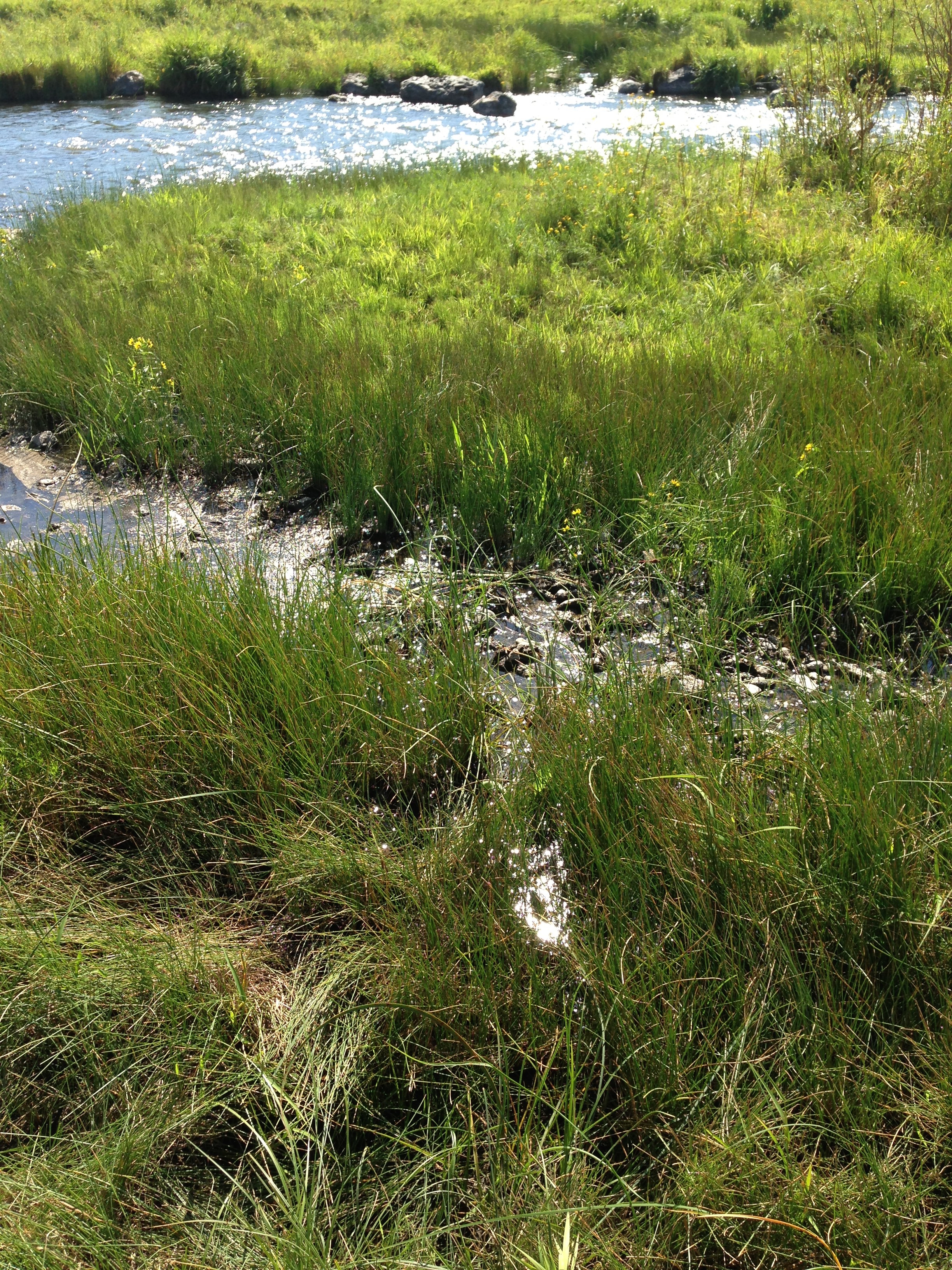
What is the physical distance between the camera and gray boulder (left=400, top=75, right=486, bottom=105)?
71.2 feet

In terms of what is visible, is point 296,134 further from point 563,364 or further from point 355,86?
point 563,364

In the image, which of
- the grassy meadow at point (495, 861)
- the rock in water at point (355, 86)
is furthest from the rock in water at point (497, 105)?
the grassy meadow at point (495, 861)

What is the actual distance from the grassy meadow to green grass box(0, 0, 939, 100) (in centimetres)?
1770

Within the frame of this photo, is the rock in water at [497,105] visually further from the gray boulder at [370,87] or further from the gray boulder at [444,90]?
the gray boulder at [370,87]

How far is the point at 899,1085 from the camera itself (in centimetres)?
202

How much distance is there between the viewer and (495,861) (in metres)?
2.71

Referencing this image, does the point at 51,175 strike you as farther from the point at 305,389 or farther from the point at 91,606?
the point at 91,606

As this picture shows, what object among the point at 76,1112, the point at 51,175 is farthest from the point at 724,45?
the point at 76,1112

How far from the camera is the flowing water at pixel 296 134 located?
13.8m

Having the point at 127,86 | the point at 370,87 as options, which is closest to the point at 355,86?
the point at 370,87

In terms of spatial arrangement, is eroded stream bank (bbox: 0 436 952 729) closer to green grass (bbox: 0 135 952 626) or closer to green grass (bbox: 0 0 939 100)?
green grass (bbox: 0 135 952 626)

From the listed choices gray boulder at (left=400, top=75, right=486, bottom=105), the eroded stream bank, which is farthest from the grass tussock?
gray boulder at (left=400, top=75, right=486, bottom=105)

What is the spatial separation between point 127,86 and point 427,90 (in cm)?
723

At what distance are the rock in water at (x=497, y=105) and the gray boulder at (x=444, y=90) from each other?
3.29 ft
